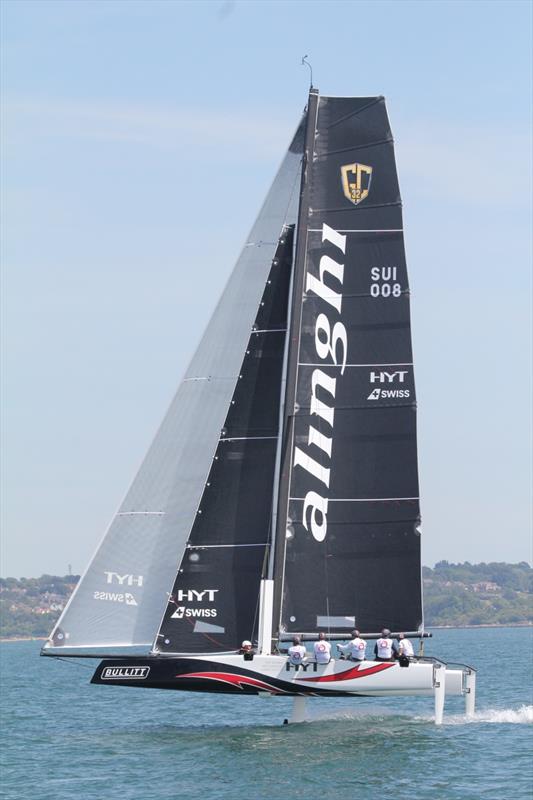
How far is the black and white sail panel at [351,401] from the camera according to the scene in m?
29.2

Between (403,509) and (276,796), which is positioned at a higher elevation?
(403,509)

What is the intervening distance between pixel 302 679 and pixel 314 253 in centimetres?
850

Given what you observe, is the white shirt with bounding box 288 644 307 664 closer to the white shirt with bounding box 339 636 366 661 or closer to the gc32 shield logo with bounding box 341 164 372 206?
the white shirt with bounding box 339 636 366 661

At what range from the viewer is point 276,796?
23281 mm

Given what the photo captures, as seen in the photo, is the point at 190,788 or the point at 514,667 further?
the point at 514,667

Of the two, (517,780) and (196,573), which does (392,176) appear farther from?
(517,780)

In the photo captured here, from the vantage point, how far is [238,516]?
96.3ft

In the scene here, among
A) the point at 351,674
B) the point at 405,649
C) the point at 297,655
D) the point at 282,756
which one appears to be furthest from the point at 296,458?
the point at 282,756

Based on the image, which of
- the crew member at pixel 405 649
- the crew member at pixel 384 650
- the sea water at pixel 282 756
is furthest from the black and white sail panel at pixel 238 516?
the crew member at pixel 405 649

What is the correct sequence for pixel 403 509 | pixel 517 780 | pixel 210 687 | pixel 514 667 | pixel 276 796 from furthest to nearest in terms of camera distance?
pixel 514 667 < pixel 403 509 < pixel 210 687 < pixel 517 780 < pixel 276 796

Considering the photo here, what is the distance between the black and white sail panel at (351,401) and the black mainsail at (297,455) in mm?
28

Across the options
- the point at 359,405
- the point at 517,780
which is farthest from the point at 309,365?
the point at 517,780

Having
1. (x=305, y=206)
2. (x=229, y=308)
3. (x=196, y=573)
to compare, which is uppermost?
(x=305, y=206)

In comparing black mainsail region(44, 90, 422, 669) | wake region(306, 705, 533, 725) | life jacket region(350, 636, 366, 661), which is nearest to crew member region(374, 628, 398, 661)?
life jacket region(350, 636, 366, 661)
